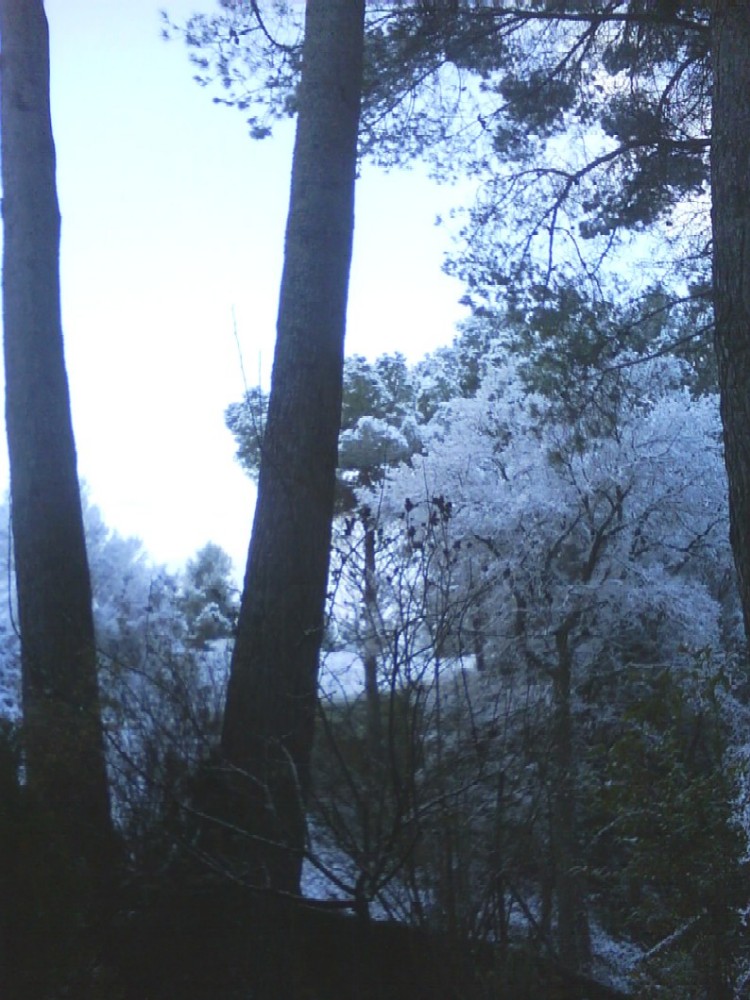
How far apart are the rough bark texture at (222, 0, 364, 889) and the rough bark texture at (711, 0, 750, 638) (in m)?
1.96

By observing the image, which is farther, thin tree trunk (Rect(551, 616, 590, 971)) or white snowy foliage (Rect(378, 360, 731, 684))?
white snowy foliage (Rect(378, 360, 731, 684))

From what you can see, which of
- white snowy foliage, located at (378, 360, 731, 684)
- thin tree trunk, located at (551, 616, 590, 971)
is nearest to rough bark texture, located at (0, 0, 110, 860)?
thin tree trunk, located at (551, 616, 590, 971)

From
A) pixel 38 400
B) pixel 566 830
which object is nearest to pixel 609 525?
pixel 566 830

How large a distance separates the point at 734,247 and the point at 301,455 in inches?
90.9

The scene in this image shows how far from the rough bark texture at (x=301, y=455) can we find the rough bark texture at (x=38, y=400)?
0.81m

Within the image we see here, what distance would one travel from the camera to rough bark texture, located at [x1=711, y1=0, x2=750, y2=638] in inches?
173

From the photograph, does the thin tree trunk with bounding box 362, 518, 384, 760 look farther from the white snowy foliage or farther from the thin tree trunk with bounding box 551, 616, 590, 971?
the white snowy foliage

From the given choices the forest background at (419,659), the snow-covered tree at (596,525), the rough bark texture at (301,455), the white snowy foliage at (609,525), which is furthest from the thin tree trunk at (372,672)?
the white snowy foliage at (609,525)

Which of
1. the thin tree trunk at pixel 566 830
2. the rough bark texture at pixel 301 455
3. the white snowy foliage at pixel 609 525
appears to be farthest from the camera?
the white snowy foliage at pixel 609 525

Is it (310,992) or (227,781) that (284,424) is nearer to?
(227,781)

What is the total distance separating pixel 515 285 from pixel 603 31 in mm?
2282

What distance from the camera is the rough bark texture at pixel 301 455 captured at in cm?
502

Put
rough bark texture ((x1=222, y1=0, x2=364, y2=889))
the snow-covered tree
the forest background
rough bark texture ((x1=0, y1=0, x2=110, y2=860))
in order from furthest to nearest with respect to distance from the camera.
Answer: the snow-covered tree, rough bark texture ((x1=0, y1=0, x2=110, y2=860)), rough bark texture ((x1=222, y1=0, x2=364, y2=889)), the forest background

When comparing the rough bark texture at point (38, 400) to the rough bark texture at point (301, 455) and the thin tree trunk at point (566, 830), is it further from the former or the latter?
the thin tree trunk at point (566, 830)
